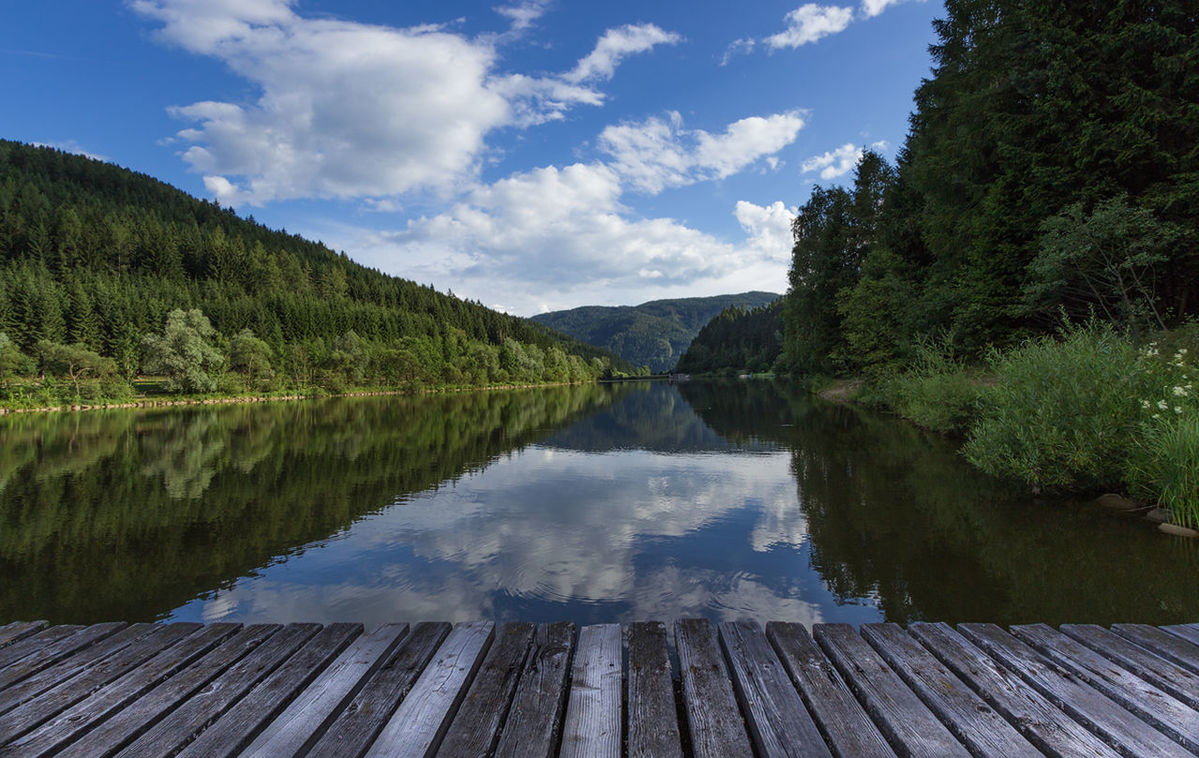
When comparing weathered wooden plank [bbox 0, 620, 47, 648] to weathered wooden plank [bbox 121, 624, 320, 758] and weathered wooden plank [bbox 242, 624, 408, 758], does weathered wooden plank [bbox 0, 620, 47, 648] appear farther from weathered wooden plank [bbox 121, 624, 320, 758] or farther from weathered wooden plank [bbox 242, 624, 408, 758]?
weathered wooden plank [bbox 242, 624, 408, 758]

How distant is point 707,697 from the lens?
265cm

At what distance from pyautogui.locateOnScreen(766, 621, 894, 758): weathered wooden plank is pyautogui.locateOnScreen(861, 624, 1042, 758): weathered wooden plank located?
38cm

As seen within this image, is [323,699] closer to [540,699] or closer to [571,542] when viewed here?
[540,699]

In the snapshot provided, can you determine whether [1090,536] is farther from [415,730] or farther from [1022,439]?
[415,730]

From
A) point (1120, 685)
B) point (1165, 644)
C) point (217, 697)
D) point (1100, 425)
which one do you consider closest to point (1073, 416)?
point (1100, 425)

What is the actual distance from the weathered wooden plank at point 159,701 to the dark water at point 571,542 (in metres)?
3.07

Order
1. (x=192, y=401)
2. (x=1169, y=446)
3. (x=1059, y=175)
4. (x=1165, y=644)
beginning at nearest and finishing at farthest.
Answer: (x=1165, y=644), (x=1169, y=446), (x=1059, y=175), (x=192, y=401)

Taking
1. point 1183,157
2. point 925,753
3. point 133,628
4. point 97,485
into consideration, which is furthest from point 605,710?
point 1183,157

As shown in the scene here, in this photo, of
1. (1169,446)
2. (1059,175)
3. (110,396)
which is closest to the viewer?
(1169,446)

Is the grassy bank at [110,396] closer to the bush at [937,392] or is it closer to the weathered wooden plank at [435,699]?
the weathered wooden plank at [435,699]

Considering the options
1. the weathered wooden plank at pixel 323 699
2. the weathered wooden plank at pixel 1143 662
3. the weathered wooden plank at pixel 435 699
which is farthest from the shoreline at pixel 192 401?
the weathered wooden plank at pixel 1143 662

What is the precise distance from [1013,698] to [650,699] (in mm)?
1930

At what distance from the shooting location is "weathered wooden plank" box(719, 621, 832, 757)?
2.24 metres

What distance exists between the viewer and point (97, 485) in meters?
13.3
